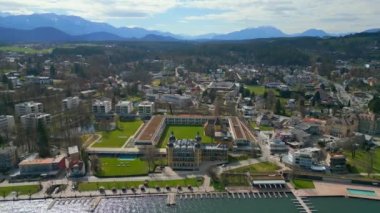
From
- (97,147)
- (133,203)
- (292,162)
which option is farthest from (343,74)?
(133,203)

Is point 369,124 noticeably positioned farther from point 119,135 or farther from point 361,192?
point 119,135

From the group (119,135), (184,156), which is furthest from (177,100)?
(184,156)

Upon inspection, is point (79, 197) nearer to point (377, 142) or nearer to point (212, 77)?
point (377, 142)

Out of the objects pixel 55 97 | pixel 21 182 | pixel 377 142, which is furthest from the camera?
pixel 55 97

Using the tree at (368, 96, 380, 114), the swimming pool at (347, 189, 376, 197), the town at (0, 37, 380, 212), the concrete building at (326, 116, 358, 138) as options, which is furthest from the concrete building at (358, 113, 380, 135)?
the swimming pool at (347, 189, 376, 197)

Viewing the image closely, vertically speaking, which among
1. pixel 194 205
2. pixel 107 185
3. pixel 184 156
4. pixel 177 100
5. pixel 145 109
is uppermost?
pixel 177 100

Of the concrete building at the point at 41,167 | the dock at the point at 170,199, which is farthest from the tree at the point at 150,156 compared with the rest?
the concrete building at the point at 41,167

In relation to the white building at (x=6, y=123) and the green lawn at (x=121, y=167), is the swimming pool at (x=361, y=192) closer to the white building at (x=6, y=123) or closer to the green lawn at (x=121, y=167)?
the green lawn at (x=121, y=167)
